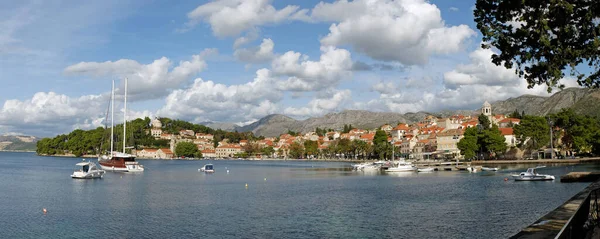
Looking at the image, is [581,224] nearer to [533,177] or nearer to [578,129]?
[533,177]

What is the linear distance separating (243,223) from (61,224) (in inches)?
403

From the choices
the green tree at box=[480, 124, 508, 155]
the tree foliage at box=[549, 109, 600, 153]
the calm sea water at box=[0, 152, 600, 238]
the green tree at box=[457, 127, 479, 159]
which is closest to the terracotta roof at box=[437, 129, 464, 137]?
the green tree at box=[457, 127, 479, 159]

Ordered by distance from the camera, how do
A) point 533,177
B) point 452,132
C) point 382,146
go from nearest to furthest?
point 533,177, point 452,132, point 382,146

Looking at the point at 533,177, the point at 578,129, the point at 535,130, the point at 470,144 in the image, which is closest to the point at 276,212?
the point at 533,177

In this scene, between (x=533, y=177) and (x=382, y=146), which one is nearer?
(x=533, y=177)

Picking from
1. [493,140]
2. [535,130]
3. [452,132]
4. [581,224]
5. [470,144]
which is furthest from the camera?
[452,132]

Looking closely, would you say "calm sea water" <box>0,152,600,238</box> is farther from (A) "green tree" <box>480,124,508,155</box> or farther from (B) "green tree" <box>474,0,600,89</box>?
(A) "green tree" <box>480,124,508,155</box>

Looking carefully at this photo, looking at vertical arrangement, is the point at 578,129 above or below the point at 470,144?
above

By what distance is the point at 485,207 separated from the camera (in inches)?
1323

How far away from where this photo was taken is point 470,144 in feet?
370

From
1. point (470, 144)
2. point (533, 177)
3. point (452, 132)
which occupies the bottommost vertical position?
point (533, 177)

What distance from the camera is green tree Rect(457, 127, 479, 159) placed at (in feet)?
368

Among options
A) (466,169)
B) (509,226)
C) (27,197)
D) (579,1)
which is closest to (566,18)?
(579,1)

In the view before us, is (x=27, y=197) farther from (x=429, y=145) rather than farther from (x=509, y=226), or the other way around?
(x=429, y=145)
